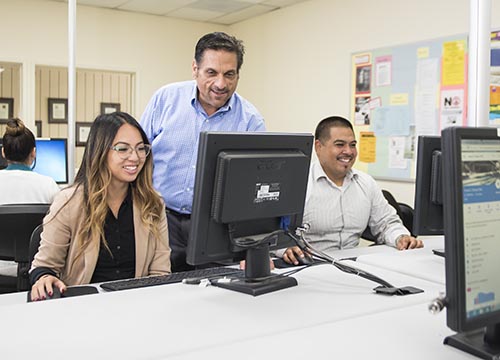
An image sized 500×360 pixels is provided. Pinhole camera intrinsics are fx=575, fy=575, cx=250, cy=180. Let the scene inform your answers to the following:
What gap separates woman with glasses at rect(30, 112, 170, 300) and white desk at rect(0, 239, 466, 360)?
46cm

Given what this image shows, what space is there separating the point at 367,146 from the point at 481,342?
12.1ft

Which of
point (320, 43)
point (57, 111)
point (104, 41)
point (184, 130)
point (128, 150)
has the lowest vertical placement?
point (128, 150)

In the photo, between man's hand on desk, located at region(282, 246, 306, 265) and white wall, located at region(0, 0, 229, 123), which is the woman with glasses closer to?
man's hand on desk, located at region(282, 246, 306, 265)

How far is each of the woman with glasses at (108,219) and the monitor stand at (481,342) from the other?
119 cm

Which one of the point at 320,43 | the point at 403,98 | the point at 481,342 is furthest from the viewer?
the point at 320,43

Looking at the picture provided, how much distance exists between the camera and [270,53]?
19.1ft

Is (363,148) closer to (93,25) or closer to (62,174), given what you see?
(62,174)

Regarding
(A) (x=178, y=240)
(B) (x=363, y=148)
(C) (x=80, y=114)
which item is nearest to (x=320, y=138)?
(A) (x=178, y=240)

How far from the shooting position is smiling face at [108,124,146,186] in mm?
2037

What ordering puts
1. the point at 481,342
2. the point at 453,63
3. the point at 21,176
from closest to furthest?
the point at 481,342, the point at 21,176, the point at 453,63

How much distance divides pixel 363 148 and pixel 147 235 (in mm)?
3056

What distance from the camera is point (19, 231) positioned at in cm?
252

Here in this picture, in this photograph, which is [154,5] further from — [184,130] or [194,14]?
[184,130]

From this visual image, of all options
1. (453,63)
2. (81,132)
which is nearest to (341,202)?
(453,63)
